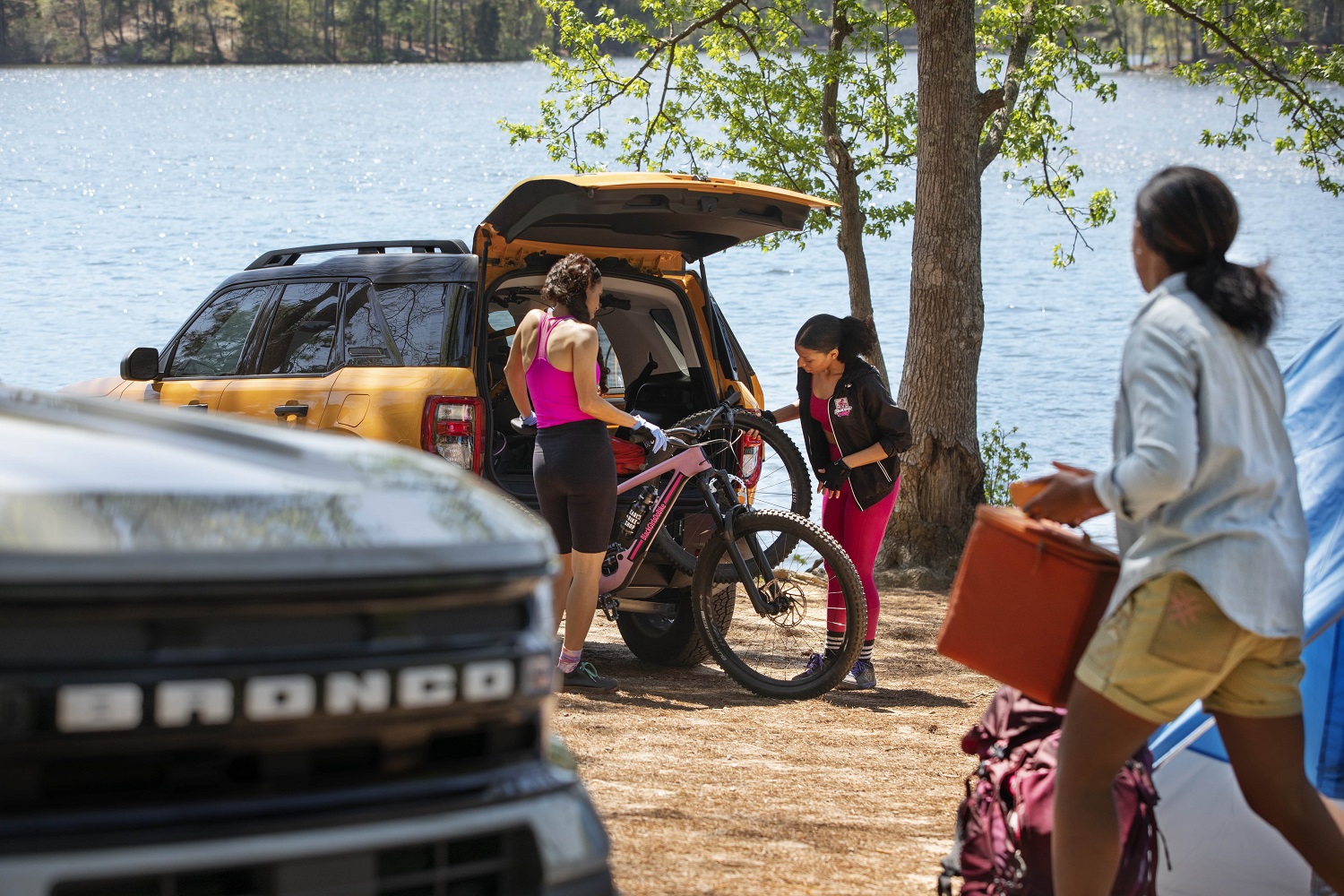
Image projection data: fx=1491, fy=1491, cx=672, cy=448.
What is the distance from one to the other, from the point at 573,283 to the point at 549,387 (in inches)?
16.8

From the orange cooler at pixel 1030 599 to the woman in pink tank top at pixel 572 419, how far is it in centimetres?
280

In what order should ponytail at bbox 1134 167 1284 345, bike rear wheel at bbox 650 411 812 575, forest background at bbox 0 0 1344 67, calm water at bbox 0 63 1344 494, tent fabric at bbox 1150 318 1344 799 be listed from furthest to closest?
forest background at bbox 0 0 1344 67 → calm water at bbox 0 63 1344 494 → bike rear wheel at bbox 650 411 812 575 → tent fabric at bbox 1150 318 1344 799 → ponytail at bbox 1134 167 1284 345

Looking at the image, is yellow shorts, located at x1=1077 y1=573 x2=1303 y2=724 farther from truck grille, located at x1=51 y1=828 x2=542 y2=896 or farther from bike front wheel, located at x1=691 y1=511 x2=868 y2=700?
bike front wheel, located at x1=691 y1=511 x2=868 y2=700

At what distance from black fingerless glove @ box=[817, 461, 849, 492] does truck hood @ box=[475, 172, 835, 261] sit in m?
1.10

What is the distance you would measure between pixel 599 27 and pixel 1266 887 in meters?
11.9

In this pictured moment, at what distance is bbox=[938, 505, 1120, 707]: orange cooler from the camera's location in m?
3.24

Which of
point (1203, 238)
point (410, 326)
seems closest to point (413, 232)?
point (410, 326)

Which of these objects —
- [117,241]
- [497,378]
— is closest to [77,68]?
[117,241]

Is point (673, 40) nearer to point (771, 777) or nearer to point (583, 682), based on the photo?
point (583, 682)

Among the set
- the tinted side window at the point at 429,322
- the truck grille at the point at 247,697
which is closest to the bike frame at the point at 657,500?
the tinted side window at the point at 429,322

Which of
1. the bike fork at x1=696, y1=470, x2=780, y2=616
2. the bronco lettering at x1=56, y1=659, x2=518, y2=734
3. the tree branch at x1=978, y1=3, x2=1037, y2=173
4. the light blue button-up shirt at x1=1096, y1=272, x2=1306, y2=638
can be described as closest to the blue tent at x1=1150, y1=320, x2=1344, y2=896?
the light blue button-up shirt at x1=1096, y1=272, x2=1306, y2=638

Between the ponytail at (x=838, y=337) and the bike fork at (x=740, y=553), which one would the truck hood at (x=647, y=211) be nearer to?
the ponytail at (x=838, y=337)

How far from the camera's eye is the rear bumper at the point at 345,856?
1821 millimetres

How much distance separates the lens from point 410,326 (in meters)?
6.55
